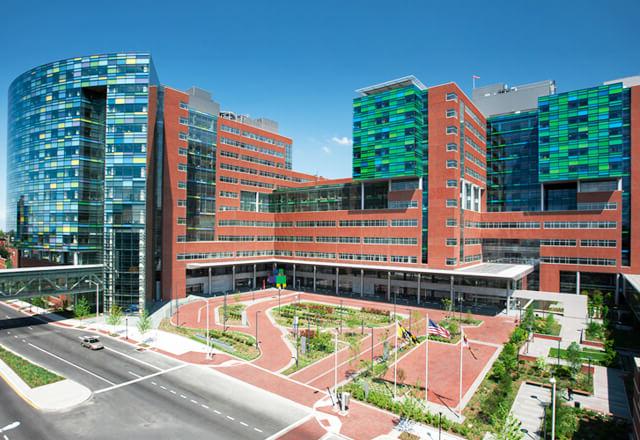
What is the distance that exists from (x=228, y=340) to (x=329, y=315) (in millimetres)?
21468

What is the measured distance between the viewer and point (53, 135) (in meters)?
78.9

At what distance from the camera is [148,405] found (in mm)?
35188

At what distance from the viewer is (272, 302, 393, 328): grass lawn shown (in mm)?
64375

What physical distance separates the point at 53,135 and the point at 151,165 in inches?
782

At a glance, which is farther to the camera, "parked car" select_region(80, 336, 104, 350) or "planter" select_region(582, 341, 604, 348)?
"planter" select_region(582, 341, 604, 348)

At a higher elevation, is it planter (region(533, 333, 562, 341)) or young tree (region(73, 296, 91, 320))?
young tree (region(73, 296, 91, 320))

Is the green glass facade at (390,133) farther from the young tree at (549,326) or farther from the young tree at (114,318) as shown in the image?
the young tree at (114,318)

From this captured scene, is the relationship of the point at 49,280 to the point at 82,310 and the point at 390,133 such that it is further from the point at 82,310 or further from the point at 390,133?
the point at 390,133

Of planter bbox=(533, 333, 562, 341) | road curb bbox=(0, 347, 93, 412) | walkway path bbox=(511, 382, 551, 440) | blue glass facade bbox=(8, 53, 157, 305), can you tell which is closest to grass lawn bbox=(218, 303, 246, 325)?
blue glass facade bbox=(8, 53, 157, 305)

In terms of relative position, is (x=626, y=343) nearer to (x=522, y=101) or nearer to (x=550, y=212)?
(x=550, y=212)

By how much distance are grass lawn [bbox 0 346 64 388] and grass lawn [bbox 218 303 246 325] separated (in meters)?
27.1

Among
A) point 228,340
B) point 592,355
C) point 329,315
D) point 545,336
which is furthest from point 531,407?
point 329,315

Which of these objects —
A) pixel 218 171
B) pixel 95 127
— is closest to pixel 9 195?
pixel 95 127

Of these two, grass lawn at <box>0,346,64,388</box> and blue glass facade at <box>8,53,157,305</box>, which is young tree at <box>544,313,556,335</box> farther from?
blue glass facade at <box>8,53,157,305</box>
